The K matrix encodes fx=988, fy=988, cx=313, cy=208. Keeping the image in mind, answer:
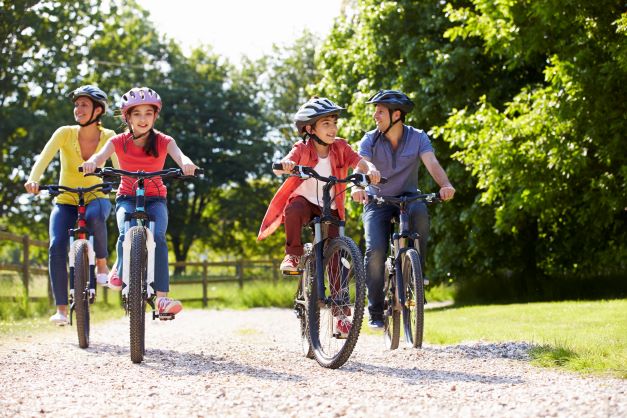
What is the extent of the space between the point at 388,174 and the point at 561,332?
2959mm

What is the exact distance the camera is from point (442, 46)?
818 inches

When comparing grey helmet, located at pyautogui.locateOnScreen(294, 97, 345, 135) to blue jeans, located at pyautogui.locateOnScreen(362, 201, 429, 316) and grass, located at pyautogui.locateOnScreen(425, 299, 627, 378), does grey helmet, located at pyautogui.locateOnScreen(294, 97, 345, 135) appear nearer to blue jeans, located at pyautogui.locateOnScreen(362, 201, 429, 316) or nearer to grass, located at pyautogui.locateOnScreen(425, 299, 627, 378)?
blue jeans, located at pyautogui.locateOnScreen(362, 201, 429, 316)

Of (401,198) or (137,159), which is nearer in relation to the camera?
(401,198)

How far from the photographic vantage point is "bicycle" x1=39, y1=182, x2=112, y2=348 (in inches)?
294

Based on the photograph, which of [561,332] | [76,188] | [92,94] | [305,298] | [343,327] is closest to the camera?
[343,327]

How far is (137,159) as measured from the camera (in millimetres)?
7176

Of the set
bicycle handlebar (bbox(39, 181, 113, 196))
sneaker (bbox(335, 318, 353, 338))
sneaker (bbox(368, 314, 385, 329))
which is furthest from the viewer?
bicycle handlebar (bbox(39, 181, 113, 196))

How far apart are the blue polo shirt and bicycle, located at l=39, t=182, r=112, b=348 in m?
1.99

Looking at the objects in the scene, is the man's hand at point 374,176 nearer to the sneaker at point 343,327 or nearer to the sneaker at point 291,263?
the sneaker at point 291,263

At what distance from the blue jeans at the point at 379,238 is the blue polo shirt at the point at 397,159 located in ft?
0.45

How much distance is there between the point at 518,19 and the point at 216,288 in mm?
14434

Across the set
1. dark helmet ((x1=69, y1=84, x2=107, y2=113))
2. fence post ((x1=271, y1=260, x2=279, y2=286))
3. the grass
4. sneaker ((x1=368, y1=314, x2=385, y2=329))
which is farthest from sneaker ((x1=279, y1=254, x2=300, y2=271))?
fence post ((x1=271, y1=260, x2=279, y2=286))

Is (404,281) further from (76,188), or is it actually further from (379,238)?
(76,188)

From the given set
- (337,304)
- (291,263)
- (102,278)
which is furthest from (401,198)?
(102,278)
